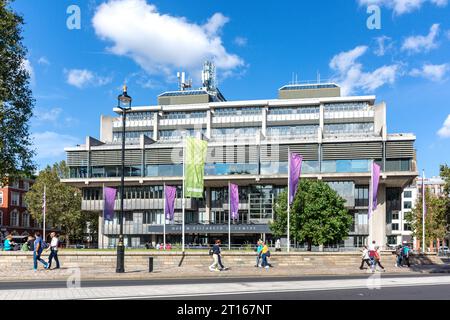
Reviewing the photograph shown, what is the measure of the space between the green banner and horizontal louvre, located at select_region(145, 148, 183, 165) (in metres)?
35.3

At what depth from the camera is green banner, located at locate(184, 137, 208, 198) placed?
34.9 m

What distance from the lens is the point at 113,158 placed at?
73.5 metres

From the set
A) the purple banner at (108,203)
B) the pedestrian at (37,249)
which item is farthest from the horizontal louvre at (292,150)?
the pedestrian at (37,249)

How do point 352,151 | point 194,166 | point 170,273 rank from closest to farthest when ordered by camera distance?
point 170,273, point 194,166, point 352,151

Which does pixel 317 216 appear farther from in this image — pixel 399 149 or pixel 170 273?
pixel 170 273

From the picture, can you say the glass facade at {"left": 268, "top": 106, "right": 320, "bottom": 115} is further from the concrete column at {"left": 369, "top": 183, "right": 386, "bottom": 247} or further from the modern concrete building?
the concrete column at {"left": 369, "top": 183, "right": 386, "bottom": 247}

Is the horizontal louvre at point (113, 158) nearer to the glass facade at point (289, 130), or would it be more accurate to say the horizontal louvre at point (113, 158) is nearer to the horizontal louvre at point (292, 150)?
the horizontal louvre at point (292, 150)

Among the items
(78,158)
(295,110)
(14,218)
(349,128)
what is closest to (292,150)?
(349,128)

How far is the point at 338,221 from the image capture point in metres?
53.2

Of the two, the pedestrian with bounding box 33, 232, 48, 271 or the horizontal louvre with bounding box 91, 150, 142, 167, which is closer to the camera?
the pedestrian with bounding box 33, 232, 48, 271

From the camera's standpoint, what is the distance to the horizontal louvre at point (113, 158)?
73.1 meters

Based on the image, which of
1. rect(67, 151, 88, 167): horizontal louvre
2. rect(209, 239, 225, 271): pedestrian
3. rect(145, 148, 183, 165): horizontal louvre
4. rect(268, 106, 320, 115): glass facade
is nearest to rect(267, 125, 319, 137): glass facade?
rect(268, 106, 320, 115): glass facade

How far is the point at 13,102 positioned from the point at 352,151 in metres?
46.7
